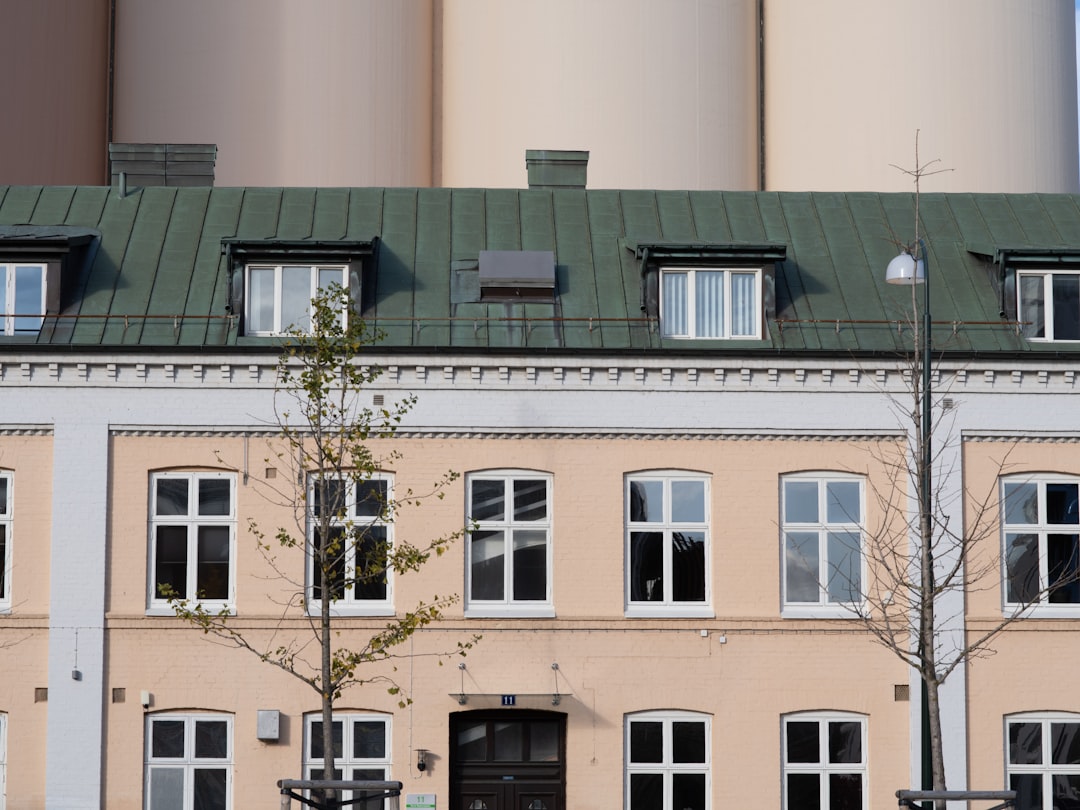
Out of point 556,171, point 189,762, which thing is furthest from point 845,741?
point 556,171

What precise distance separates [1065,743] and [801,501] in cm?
537

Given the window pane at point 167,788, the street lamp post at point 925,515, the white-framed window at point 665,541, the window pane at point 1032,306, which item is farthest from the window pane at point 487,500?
the window pane at point 1032,306

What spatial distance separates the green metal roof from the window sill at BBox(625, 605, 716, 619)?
397cm

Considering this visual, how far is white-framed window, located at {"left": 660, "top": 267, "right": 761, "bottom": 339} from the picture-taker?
2625 cm

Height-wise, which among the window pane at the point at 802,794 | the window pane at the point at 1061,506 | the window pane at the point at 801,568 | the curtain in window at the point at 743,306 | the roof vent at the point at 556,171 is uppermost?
the roof vent at the point at 556,171

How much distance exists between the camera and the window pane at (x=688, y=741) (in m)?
25.2

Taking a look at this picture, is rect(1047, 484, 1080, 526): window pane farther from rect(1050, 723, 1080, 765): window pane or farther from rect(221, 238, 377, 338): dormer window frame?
rect(221, 238, 377, 338): dormer window frame

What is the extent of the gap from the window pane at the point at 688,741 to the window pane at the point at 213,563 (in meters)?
7.18

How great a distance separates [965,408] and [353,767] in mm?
10869

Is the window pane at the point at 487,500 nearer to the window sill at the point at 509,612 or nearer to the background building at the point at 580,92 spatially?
the window sill at the point at 509,612

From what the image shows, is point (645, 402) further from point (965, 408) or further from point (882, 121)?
point (882, 121)

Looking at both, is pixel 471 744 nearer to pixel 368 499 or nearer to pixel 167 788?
pixel 368 499

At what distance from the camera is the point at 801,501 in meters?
25.9

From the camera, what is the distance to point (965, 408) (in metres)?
25.7
